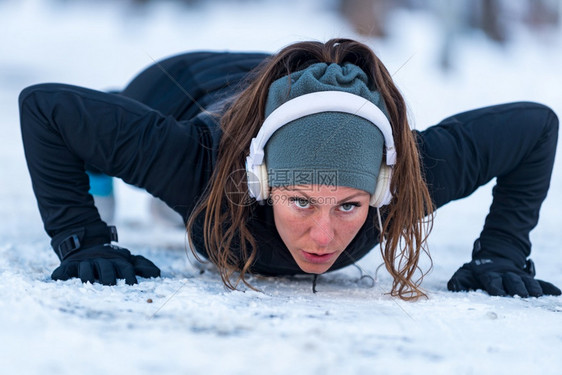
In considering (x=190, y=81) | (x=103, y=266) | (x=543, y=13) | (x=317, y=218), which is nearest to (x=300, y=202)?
(x=317, y=218)

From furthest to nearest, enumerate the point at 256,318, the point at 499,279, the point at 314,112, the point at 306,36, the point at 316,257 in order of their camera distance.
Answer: the point at 306,36, the point at 499,279, the point at 316,257, the point at 314,112, the point at 256,318

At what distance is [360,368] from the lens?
0.97 metres

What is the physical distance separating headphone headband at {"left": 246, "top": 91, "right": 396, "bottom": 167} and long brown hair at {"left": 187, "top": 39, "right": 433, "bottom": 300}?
0.07 metres

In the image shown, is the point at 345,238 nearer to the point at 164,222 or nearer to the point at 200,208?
the point at 200,208

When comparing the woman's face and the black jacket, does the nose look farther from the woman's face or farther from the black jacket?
the black jacket

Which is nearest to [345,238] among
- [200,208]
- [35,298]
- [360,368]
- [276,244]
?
[276,244]

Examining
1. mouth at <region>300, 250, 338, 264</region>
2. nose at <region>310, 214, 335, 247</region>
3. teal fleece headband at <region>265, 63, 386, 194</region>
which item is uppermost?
teal fleece headband at <region>265, 63, 386, 194</region>

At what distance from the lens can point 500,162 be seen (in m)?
1.65

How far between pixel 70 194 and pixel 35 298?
387mm

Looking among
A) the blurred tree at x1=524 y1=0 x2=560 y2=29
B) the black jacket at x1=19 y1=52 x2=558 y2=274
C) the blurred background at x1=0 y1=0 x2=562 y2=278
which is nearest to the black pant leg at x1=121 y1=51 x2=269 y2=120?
the black jacket at x1=19 y1=52 x2=558 y2=274

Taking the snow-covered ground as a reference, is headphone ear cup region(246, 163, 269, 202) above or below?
above

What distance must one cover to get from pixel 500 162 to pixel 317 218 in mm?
567

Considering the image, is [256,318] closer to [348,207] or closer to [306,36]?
[348,207]

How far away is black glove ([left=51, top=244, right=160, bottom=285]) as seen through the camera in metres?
1.42
